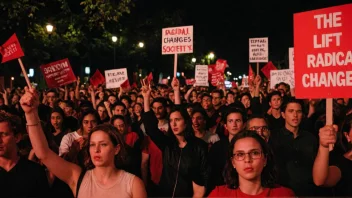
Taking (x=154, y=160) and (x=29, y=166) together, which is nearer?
(x=29, y=166)

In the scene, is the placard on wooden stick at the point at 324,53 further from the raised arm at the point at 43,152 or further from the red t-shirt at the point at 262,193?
the raised arm at the point at 43,152

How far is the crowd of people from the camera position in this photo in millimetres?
3801

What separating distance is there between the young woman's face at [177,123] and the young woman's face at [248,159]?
2398mm

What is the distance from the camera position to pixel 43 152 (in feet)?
13.6

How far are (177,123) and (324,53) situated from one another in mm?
2007

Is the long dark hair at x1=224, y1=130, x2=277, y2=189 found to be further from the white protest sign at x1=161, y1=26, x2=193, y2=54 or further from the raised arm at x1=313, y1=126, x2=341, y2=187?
the white protest sign at x1=161, y1=26, x2=193, y2=54

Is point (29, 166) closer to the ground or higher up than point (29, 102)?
closer to the ground

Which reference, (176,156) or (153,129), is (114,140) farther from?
(153,129)

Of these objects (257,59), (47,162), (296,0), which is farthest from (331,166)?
(296,0)

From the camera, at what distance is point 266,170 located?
3.77 m

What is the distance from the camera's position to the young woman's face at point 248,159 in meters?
3.61

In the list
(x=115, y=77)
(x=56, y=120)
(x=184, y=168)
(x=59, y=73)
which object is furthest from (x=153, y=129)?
(x=115, y=77)

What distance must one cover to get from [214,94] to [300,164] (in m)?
5.61

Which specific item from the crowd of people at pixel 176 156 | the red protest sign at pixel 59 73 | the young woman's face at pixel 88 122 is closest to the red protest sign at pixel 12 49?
the crowd of people at pixel 176 156
